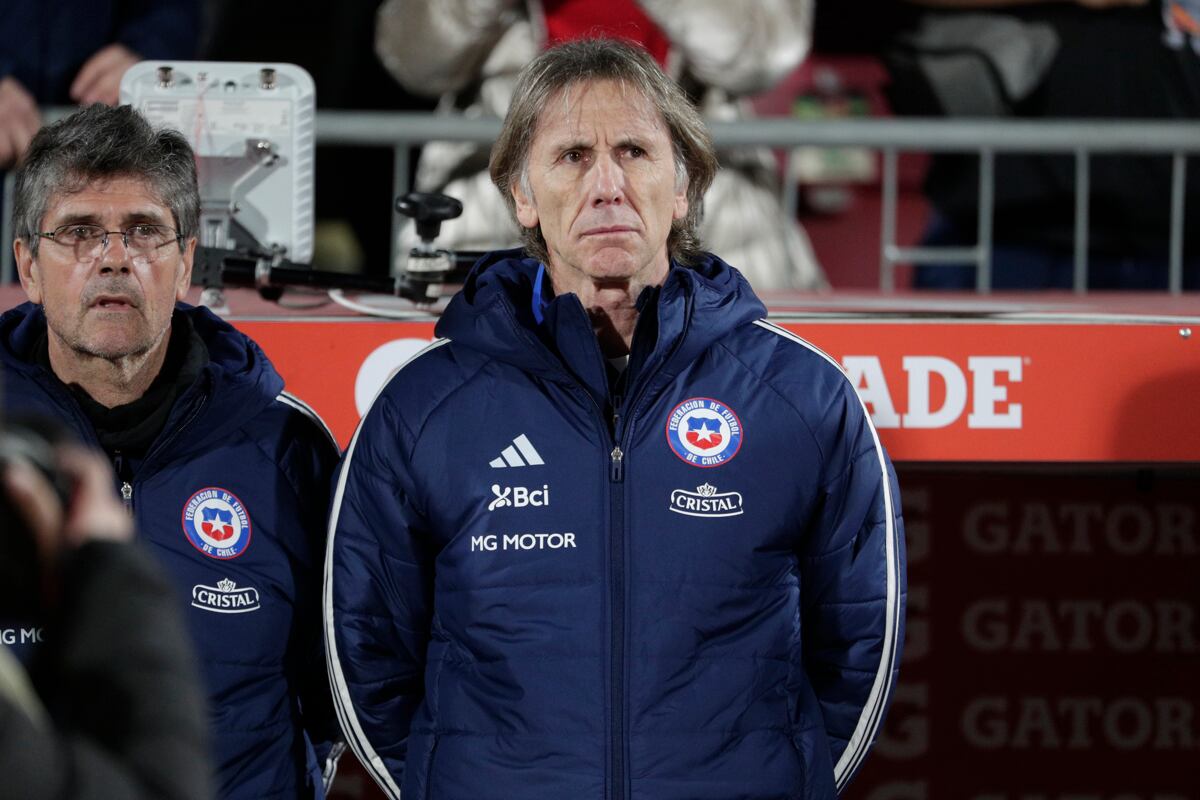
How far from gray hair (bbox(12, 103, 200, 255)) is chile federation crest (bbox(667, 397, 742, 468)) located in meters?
0.76

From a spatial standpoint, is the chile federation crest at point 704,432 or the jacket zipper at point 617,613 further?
the chile federation crest at point 704,432

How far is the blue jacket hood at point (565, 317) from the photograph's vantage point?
2297mm

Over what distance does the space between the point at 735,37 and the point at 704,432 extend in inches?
82.7

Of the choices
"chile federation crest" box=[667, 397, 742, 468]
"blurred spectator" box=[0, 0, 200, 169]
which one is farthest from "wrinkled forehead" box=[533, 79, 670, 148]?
"blurred spectator" box=[0, 0, 200, 169]

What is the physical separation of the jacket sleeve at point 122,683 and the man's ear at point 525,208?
131 centimetres

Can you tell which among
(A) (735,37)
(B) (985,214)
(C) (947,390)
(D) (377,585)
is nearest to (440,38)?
(A) (735,37)

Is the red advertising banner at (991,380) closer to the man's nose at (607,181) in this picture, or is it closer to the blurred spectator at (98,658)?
the man's nose at (607,181)

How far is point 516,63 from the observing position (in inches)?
173

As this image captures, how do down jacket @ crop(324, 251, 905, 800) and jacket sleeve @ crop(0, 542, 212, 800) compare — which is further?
down jacket @ crop(324, 251, 905, 800)

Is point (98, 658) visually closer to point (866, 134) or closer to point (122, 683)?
point (122, 683)

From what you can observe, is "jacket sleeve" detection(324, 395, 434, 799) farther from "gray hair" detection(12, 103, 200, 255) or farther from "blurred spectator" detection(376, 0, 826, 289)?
"blurred spectator" detection(376, 0, 826, 289)

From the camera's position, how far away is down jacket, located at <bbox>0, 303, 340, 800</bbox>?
241 cm

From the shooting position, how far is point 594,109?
94.8 inches

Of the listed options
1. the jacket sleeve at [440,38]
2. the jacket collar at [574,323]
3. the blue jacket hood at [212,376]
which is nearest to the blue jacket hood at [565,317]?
the jacket collar at [574,323]
